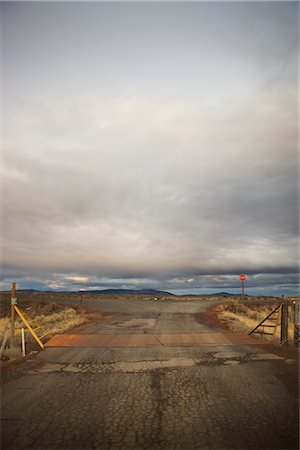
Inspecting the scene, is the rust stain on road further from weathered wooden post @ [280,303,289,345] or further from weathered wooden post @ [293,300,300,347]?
weathered wooden post @ [293,300,300,347]

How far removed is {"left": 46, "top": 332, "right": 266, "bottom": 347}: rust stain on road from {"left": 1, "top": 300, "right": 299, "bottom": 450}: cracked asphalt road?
4.97ft

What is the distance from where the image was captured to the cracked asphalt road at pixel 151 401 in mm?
4887

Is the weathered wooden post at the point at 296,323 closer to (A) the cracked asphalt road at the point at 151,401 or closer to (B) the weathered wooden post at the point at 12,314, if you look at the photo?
(A) the cracked asphalt road at the point at 151,401

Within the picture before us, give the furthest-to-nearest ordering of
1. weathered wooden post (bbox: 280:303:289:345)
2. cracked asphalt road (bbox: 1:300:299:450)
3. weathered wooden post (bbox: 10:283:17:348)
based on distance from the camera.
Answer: weathered wooden post (bbox: 280:303:289:345)
weathered wooden post (bbox: 10:283:17:348)
cracked asphalt road (bbox: 1:300:299:450)

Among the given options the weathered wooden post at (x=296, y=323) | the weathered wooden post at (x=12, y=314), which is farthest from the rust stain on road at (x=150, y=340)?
the weathered wooden post at (x=12, y=314)

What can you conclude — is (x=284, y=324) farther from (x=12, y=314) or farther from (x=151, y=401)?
(x=12, y=314)

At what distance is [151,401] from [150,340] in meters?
6.54

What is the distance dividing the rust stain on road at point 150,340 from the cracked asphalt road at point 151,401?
1.52m

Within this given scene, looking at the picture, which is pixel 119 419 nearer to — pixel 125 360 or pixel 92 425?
pixel 92 425

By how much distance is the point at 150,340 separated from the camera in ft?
41.9

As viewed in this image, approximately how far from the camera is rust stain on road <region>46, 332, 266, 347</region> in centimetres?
1196

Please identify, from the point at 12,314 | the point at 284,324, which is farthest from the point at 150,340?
the point at 12,314

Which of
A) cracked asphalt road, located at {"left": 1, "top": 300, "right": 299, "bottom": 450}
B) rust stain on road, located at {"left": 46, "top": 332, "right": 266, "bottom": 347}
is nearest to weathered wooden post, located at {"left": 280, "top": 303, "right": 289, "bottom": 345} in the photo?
rust stain on road, located at {"left": 46, "top": 332, "right": 266, "bottom": 347}

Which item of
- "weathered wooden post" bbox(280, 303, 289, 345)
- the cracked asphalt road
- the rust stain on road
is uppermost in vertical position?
"weathered wooden post" bbox(280, 303, 289, 345)
